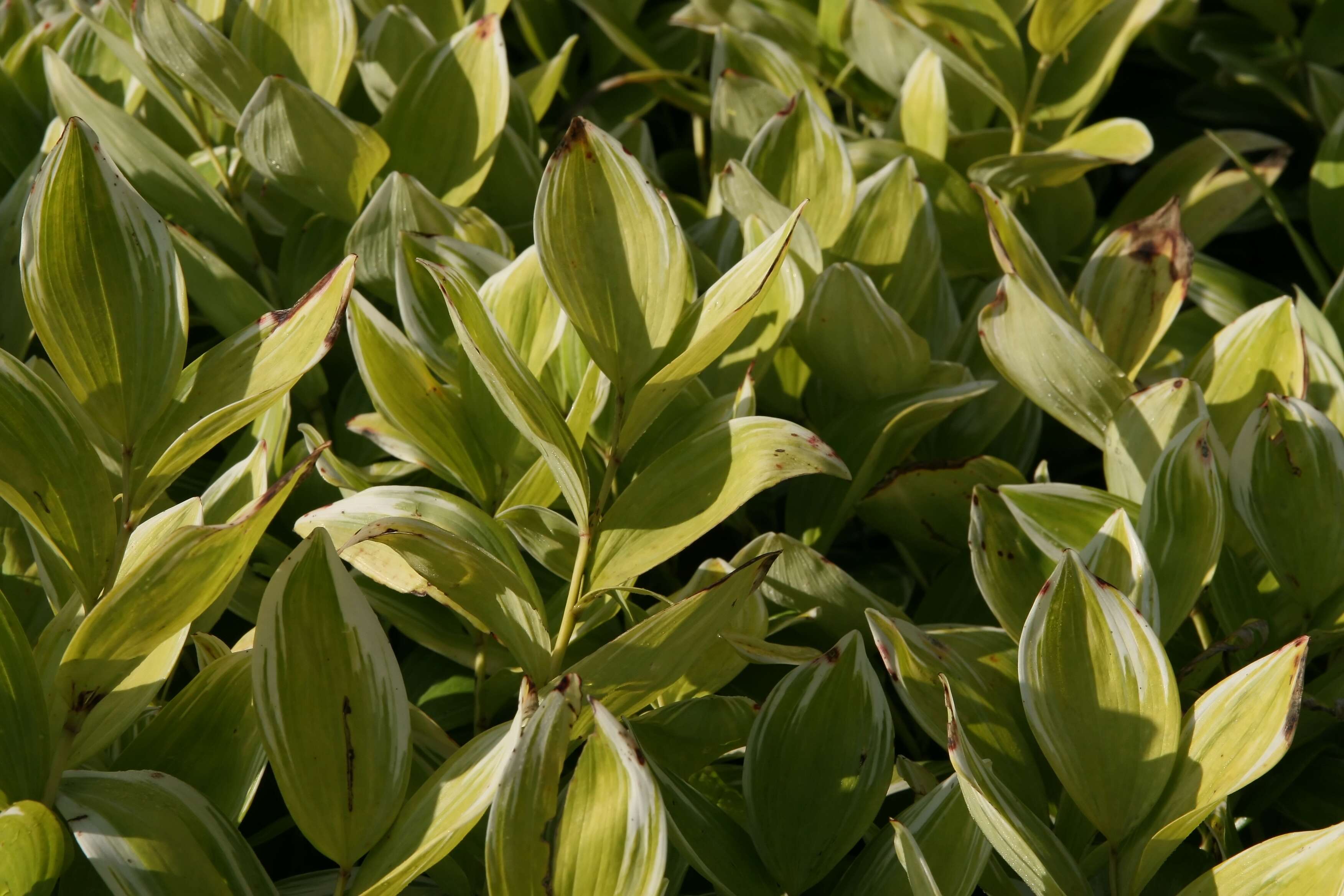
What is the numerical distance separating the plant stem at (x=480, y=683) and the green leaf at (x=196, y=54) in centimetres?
39

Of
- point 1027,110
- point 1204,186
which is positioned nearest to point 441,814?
point 1027,110

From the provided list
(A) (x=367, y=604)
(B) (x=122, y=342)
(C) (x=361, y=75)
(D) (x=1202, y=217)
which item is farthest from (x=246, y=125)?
(D) (x=1202, y=217)

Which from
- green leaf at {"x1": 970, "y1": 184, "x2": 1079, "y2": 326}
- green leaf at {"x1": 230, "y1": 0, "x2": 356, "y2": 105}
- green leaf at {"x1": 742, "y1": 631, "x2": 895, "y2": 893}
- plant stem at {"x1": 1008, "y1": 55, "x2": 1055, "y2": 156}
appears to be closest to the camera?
green leaf at {"x1": 742, "y1": 631, "x2": 895, "y2": 893}

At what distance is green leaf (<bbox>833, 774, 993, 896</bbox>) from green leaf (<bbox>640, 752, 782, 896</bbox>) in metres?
0.04

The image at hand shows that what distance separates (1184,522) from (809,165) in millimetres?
346

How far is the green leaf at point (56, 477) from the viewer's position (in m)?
0.44

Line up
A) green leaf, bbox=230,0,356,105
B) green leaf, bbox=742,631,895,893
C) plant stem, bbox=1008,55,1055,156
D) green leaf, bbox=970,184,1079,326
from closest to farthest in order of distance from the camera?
green leaf, bbox=742,631,895,893, green leaf, bbox=970,184,1079,326, green leaf, bbox=230,0,356,105, plant stem, bbox=1008,55,1055,156

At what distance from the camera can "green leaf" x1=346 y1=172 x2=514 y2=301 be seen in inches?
27.3

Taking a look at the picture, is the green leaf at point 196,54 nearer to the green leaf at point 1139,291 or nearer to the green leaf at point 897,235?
the green leaf at point 897,235

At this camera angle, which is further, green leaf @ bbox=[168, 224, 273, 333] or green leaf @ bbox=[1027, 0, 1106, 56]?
green leaf @ bbox=[1027, 0, 1106, 56]

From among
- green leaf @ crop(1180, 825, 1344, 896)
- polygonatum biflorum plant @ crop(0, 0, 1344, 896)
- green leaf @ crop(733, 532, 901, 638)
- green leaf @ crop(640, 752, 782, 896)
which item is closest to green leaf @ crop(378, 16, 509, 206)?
polygonatum biflorum plant @ crop(0, 0, 1344, 896)

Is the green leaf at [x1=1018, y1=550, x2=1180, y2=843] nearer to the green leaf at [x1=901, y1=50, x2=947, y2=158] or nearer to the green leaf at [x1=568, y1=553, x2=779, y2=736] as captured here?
the green leaf at [x1=568, y1=553, x2=779, y2=736]

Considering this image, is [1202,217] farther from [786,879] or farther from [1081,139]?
[786,879]

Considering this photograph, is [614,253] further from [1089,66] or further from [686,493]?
[1089,66]
